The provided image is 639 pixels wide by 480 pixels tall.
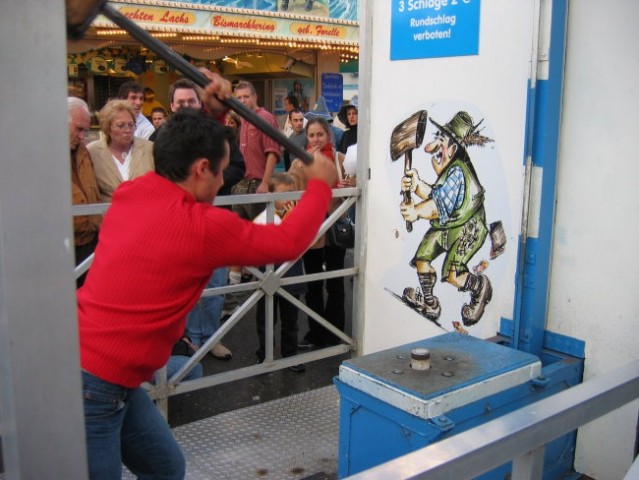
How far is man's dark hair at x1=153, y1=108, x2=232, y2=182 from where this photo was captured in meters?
2.29

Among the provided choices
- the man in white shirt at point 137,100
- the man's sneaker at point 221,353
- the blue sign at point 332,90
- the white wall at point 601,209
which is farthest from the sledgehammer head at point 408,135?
the blue sign at point 332,90

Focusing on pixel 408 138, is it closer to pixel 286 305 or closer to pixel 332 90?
pixel 286 305

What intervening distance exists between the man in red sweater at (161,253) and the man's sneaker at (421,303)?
2.33 metres

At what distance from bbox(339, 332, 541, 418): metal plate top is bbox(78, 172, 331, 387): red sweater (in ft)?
3.50

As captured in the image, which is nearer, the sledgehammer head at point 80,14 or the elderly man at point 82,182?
the sledgehammer head at point 80,14

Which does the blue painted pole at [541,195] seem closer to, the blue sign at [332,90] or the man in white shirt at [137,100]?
the man in white shirt at [137,100]

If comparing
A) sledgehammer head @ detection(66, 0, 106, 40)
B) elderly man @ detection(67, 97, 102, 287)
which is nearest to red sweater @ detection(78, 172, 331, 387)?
sledgehammer head @ detection(66, 0, 106, 40)

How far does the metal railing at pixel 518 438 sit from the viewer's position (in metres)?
1.46

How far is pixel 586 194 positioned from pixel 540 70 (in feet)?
2.11

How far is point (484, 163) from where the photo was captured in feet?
13.3

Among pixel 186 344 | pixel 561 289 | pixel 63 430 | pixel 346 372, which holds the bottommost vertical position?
pixel 186 344

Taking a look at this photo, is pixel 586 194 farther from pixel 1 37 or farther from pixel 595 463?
pixel 1 37

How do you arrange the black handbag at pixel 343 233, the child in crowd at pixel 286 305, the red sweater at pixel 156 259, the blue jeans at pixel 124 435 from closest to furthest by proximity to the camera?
the red sweater at pixel 156 259 → the blue jeans at pixel 124 435 → the child in crowd at pixel 286 305 → the black handbag at pixel 343 233

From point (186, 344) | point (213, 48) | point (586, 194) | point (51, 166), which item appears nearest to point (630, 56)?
point (586, 194)
